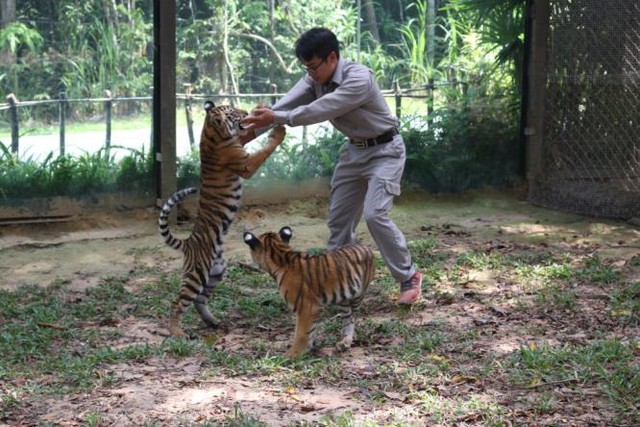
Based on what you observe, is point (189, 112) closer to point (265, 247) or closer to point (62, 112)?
point (62, 112)

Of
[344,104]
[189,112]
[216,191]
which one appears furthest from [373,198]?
[189,112]

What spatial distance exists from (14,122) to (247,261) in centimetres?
261

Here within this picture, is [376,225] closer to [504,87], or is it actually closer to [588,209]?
[588,209]

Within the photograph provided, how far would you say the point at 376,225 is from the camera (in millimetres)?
6691

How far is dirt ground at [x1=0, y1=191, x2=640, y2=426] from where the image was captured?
4902 mm

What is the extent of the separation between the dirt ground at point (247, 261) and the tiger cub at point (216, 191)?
1.51 feet

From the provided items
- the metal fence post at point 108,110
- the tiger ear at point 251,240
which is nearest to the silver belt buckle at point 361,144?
the tiger ear at point 251,240

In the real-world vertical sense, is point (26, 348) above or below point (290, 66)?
below

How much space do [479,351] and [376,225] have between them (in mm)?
1274

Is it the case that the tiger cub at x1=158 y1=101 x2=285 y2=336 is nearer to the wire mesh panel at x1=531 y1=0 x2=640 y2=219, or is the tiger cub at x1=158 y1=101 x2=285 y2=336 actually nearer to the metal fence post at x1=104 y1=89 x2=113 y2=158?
the metal fence post at x1=104 y1=89 x2=113 y2=158

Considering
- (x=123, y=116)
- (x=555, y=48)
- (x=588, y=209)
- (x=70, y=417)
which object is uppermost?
(x=555, y=48)

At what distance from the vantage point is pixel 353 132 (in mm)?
6820

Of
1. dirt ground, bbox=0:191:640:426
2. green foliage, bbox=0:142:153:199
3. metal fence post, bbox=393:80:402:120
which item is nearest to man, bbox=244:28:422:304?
dirt ground, bbox=0:191:640:426

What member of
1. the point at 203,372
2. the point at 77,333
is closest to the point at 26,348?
the point at 77,333
